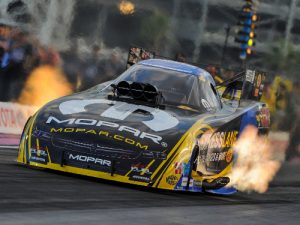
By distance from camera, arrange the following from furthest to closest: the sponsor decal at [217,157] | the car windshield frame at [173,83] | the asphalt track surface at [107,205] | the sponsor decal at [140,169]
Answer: the car windshield frame at [173,83], the sponsor decal at [217,157], the sponsor decal at [140,169], the asphalt track surface at [107,205]

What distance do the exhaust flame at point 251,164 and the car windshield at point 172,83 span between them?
853 millimetres

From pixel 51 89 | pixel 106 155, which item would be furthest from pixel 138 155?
pixel 51 89

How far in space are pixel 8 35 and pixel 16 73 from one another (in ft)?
3.01

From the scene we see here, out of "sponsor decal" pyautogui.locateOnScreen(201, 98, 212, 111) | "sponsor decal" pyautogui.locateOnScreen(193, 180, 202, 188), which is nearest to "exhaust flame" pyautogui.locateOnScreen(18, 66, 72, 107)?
"sponsor decal" pyautogui.locateOnScreen(201, 98, 212, 111)

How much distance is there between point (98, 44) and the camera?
21359 millimetres

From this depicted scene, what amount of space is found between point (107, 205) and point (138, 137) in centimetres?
151

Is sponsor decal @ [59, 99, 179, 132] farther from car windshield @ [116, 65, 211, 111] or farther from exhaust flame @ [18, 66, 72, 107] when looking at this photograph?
exhaust flame @ [18, 66, 72, 107]

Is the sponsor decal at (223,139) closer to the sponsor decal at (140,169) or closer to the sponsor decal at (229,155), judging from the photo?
the sponsor decal at (229,155)

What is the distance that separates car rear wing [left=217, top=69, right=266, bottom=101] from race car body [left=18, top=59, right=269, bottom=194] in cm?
202

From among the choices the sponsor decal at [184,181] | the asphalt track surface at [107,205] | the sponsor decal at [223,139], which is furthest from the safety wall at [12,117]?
the sponsor decal at [184,181]

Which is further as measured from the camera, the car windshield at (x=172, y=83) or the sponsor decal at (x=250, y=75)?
the sponsor decal at (x=250, y=75)

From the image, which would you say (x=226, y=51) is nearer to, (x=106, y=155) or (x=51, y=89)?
(x=51, y=89)

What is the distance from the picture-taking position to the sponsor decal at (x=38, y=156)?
8.12m

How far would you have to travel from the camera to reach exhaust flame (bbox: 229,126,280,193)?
10.0 metres
